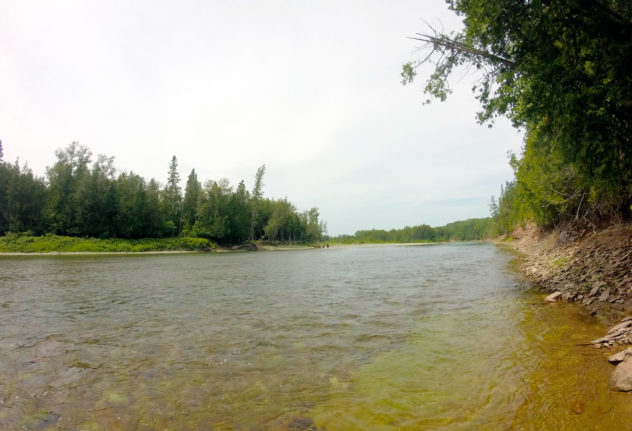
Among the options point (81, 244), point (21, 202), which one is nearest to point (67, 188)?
point (21, 202)

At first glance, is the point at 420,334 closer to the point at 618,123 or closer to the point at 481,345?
the point at 481,345

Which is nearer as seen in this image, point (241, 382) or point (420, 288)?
point (241, 382)

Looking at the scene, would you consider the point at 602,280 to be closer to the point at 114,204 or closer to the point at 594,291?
the point at 594,291

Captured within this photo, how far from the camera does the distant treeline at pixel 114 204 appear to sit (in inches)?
2603

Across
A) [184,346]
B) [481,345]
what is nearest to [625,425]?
[481,345]

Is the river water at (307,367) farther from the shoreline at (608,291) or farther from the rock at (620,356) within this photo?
the shoreline at (608,291)

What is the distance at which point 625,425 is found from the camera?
4.19 meters

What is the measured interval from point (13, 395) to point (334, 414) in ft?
20.9

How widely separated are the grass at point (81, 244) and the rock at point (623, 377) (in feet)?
245

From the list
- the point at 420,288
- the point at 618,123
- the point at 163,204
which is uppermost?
the point at 163,204

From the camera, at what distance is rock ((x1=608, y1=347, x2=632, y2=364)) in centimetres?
592

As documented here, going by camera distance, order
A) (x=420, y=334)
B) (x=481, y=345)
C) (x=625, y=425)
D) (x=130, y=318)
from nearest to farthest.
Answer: (x=625, y=425), (x=481, y=345), (x=420, y=334), (x=130, y=318)

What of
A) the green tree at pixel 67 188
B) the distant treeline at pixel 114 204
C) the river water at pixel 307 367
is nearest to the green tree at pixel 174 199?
the distant treeline at pixel 114 204

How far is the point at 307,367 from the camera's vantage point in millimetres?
7273
